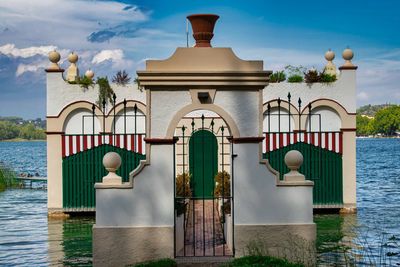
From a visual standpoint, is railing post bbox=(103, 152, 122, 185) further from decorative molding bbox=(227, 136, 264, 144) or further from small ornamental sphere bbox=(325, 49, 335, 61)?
small ornamental sphere bbox=(325, 49, 335, 61)

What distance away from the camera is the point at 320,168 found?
79.9ft

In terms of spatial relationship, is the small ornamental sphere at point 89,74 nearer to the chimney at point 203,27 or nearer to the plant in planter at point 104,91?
the plant in planter at point 104,91

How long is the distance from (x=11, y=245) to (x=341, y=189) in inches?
462

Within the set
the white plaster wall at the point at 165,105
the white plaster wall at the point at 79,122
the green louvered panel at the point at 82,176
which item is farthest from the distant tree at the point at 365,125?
the white plaster wall at the point at 165,105

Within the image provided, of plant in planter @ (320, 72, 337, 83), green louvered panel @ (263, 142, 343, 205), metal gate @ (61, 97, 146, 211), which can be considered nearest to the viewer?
metal gate @ (61, 97, 146, 211)

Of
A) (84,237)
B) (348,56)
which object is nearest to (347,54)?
(348,56)

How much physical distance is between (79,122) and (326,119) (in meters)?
9.18

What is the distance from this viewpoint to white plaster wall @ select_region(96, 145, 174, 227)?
13.2m

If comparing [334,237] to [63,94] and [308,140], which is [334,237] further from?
[63,94]

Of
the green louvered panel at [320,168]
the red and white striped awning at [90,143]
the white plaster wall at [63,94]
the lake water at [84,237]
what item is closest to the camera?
the lake water at [84,237]

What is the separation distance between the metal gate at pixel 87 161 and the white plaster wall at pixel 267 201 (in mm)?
10824

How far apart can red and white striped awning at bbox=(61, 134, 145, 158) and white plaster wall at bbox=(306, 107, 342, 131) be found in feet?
20.9

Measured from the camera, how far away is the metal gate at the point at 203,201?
14.0 metres

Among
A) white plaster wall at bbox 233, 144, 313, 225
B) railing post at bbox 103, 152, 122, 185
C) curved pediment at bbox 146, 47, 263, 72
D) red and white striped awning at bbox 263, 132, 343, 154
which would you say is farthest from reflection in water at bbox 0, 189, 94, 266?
red and white striped awning at bbox 263, 132, 343, 154
